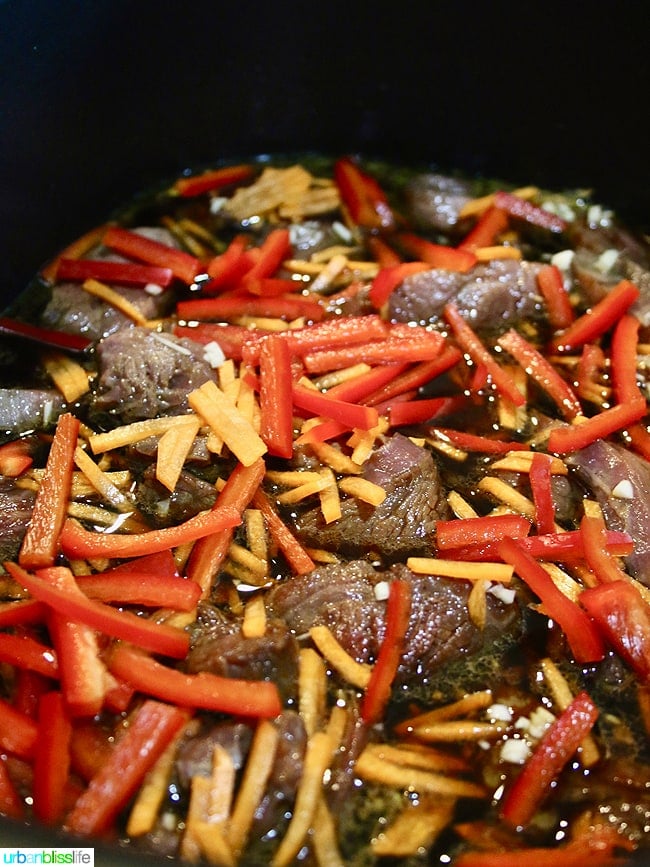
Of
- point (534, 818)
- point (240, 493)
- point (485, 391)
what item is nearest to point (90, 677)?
point (240, 493)

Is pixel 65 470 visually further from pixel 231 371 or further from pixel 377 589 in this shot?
pixel 377 589

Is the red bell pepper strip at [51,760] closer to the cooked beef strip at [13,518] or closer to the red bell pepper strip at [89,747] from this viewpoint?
the red bell pepper strip at [89,747]

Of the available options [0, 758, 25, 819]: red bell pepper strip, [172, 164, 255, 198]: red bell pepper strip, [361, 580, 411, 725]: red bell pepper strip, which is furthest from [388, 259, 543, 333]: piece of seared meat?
[0, 758, 25, 819]: red bell pepper strip

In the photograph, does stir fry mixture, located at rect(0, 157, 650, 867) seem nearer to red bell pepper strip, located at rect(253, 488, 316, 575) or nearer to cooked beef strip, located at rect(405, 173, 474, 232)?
red bell pepper strip, located at rect(253, 488, 316, 575)

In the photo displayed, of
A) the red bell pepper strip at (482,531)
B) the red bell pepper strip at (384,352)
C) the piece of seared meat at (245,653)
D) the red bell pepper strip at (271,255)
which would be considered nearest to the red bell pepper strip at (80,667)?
the piece of seared meat at (245,653)

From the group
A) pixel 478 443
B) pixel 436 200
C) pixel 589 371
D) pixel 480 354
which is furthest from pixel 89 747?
pixel 436 200
